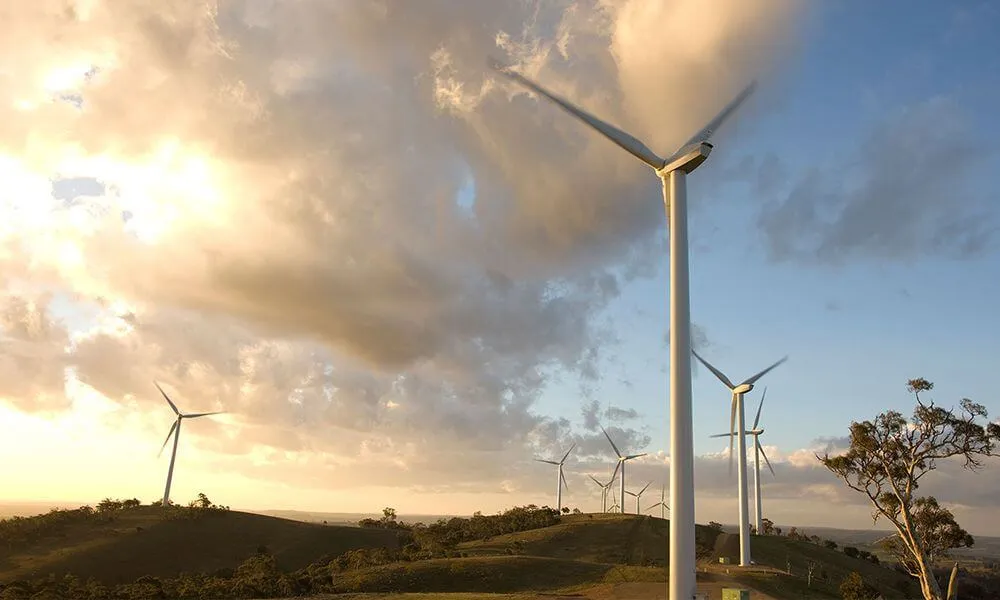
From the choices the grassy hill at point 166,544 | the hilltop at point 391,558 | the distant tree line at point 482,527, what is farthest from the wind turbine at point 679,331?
the grassy hill at point 166,544

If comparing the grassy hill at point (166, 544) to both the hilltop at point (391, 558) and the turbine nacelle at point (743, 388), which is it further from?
the turbine nacelle at point (743, 388)

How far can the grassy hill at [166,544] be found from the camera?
117250 millimetres

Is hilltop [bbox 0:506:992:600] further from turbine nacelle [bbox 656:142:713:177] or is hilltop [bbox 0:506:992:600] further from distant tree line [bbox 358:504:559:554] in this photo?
turbine nacelle [bbox 656:142:713:177]

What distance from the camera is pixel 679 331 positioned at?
42.1 m

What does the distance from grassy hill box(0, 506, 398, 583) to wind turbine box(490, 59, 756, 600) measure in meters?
109

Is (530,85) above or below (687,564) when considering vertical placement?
above

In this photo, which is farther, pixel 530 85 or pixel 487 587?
pixel 487 587

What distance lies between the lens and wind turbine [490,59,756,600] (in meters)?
39.3

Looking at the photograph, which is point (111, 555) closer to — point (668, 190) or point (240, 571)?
point (240, 571)

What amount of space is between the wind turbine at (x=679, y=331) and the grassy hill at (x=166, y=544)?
10938cm

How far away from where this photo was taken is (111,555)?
404ft

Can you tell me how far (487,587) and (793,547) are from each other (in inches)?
3494

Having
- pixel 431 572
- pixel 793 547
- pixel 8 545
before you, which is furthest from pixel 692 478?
pixel 8 545

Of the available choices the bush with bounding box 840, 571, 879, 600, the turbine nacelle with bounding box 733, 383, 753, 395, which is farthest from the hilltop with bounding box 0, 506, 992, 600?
the turbine nacelle with bounding box 733, 383, 753, 395
